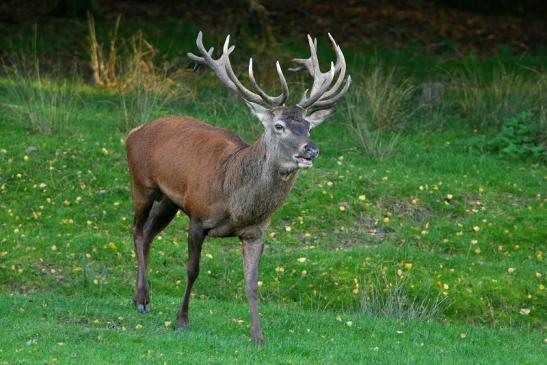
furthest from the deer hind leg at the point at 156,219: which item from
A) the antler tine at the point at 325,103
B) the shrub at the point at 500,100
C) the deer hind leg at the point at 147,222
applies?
the shrub at the point at 500,100

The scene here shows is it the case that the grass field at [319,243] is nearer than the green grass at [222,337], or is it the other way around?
the green grass at [222,337]

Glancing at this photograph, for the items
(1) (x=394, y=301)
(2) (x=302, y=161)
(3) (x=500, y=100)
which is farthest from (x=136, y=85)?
(2) (x=302, y=161)

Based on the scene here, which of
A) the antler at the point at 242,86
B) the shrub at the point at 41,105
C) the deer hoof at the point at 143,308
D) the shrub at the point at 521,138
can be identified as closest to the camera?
the antler at the point at 242,86

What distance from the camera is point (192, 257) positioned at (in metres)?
9.17

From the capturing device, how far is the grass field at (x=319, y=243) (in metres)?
8.96

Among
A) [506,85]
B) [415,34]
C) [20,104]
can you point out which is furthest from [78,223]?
[415,34]

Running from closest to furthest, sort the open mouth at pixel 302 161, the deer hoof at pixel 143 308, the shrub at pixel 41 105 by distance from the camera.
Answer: the open mouth at pixel 302 161 < the deer hoof at pixel 143 308 < the shrub at pixel 41 105

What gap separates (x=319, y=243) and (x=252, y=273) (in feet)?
11.8

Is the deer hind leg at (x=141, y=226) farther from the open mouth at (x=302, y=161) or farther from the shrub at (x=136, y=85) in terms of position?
the shrub at (x=136, y=85)

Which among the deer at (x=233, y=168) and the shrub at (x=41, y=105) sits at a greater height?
the deer at (x=233, y=168)

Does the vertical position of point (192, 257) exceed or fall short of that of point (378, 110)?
it exceeds it

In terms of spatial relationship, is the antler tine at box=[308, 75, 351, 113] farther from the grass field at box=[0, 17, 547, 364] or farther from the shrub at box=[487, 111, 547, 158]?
the shrub at box=[487, 111, 547, 158]

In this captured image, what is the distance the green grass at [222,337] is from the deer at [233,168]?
33 cm

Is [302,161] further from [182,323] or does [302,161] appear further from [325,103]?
[182,323]
